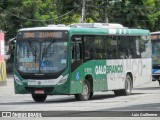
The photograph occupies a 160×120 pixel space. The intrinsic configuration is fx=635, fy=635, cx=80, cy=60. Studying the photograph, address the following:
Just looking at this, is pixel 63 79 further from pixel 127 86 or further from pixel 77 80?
pixel 127 86

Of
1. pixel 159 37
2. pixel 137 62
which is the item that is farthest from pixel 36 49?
pixel 159 37

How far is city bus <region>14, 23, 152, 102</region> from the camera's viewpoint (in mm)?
24766

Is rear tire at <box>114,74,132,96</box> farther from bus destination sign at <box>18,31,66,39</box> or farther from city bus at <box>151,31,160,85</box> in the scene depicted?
city bus at <box>151,31,160,85</box>

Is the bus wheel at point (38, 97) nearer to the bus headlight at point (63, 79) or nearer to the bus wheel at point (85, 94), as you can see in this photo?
the bus wheel at point (85, 94)

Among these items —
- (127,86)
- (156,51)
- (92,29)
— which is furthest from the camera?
(156,51)

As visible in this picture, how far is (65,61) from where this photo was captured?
81.2 feet

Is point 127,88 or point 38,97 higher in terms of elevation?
point 38,97

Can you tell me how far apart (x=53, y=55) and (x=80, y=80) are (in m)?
1.57

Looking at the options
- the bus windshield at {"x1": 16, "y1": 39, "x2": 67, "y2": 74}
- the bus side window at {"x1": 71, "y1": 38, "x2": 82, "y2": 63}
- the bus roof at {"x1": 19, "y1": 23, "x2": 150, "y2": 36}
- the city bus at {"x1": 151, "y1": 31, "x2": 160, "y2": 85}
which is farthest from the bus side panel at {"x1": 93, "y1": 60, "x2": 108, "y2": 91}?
the city bus at {"x1": 151, "y1": 31, "x2": 160, "y2": 85}

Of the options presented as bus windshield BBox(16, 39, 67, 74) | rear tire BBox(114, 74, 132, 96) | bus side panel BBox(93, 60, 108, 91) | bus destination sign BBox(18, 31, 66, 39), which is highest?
bus destination sign BBox(18, 31, 66, 39)

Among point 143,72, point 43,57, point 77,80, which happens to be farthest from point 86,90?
point 143,72

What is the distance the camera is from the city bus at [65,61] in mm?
24766

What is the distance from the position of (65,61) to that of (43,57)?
91 cm

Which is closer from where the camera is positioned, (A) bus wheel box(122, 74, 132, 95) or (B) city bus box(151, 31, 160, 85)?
(A) bus wheel box(122, 74, 132, 95)
